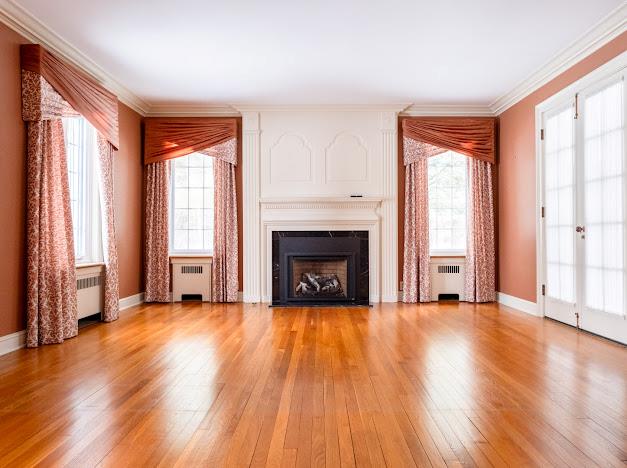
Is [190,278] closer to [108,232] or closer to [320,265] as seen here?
[108,232]

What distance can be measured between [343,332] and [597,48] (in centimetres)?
360

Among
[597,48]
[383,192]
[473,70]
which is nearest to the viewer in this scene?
[597,48]

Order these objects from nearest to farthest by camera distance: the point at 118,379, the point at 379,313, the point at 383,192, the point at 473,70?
the point at 118,379 → the point at 473,70 → the point at 379,313 → the point at 383,192

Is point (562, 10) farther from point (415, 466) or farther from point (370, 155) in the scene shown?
point (415, 466)

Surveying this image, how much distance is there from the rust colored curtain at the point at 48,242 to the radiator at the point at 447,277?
467cm

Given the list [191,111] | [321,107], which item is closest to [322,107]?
[321,107]

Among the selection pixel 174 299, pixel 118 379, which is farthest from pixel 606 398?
pixel 174 299

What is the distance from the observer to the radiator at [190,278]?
22.7 ft

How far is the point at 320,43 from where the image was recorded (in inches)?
185

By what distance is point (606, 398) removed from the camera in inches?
109

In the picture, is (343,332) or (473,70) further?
(473,70)

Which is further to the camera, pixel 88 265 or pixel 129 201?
pixel 129 201

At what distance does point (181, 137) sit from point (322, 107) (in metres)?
2.04

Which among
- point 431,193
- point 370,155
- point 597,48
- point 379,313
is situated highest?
point 597,48
